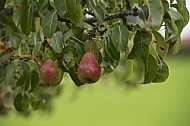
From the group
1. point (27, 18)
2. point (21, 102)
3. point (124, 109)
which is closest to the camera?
point (27, 18)

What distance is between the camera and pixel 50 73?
3.14 ft

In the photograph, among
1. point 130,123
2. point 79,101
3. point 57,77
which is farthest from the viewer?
point 79,101

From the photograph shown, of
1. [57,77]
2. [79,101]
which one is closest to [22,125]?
[79,101]

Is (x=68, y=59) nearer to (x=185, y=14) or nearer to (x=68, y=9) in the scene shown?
(x=68, y=9)

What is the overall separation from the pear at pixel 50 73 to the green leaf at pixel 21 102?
34 cm

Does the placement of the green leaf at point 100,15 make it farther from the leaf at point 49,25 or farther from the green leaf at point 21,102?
→ the green leaf at point 21,102

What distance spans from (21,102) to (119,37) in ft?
1.64

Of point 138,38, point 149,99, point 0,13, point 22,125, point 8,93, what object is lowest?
point 149,99

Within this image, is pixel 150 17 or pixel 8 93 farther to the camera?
pixel 8 93

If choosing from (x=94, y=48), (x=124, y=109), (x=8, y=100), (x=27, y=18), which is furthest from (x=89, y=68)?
(x=124, y=109)

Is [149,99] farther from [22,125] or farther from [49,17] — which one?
[49,17]

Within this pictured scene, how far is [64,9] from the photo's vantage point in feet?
2.98

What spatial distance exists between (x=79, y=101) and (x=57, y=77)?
3.44 m

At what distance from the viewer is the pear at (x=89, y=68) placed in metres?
0.88
